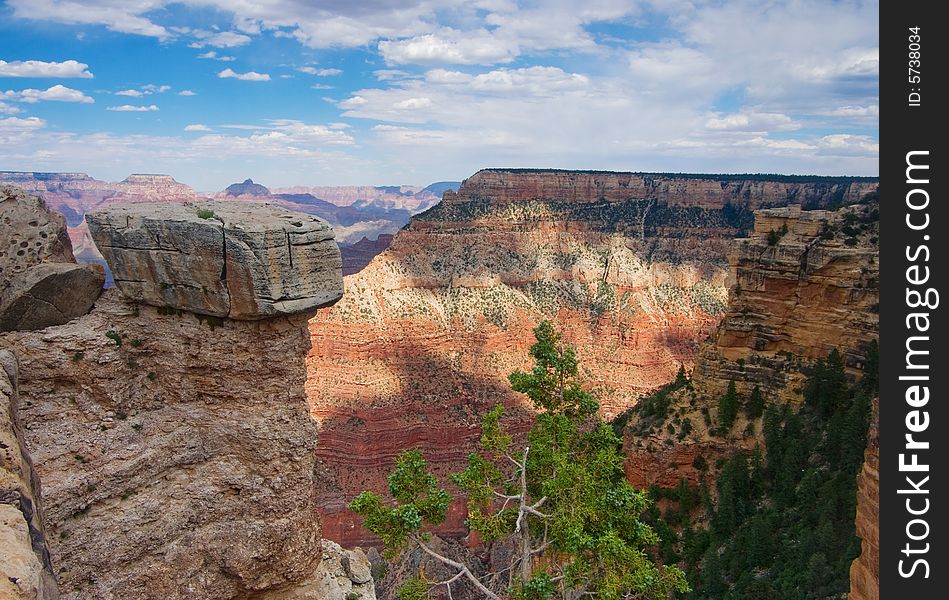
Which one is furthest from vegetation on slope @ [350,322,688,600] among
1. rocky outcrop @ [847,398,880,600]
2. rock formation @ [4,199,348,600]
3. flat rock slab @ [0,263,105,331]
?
flat rock slab @ [0,263,105,331]

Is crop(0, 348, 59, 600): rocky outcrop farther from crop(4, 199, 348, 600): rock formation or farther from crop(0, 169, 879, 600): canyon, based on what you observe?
crop(4, 199, 348, 600): rock formation

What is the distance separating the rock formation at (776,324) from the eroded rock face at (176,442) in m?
22.0

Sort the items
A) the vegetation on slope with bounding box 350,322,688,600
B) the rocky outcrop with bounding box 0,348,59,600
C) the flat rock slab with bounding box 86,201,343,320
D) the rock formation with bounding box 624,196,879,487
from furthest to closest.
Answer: the rock formation with bounding box 624,196,879,487
the vegetation on slope with bounding box 350,322,688,600
the flat rock slab with bounding box 86,201,343,320
the rocky outcrop with bounding box 0,348,59,600

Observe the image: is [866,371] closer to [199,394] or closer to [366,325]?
[199,394]

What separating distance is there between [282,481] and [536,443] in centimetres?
612

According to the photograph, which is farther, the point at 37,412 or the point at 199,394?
the point at 199,394

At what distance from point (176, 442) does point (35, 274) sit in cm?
418

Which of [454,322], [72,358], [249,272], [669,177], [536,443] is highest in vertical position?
[669,177]

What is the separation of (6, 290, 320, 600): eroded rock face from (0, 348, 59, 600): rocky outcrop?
8.80 feet

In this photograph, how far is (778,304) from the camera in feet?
105

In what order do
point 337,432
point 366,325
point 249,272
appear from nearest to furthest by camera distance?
point 249,272
point 337,432
point 366,325

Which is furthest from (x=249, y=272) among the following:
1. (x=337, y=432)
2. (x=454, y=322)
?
(x=454, y=322)

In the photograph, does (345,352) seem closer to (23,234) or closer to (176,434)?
(176,434)

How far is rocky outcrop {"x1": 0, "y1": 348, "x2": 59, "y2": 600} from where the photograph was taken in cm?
595
